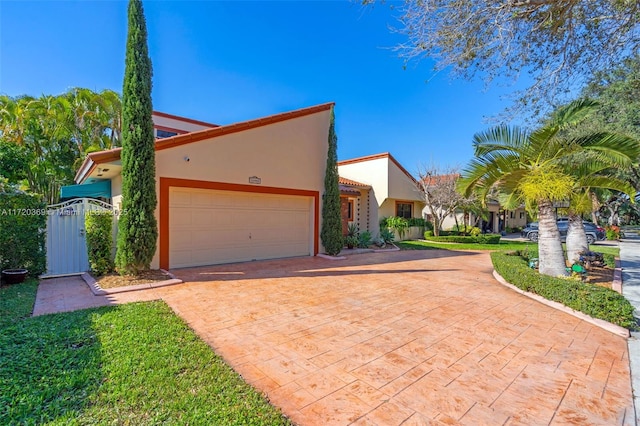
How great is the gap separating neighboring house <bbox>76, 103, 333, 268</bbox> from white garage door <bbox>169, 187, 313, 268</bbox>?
0.11 ft

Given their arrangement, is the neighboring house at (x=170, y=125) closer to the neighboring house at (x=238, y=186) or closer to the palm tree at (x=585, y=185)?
the neighboring house at (x=238, y=186)

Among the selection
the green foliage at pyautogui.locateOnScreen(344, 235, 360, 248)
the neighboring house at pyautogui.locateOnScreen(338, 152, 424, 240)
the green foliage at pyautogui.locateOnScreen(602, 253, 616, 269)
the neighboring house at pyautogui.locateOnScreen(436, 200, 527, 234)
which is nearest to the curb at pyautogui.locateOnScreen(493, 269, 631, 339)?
the green foliage at pyautogui.locateOnScreen(602, 253, 616, 269)

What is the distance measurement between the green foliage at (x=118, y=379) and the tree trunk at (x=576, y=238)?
11.7 metres

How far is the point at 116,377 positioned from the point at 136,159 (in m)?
A: 6.41

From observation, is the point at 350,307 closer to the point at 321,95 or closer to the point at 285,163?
the point at 285,163

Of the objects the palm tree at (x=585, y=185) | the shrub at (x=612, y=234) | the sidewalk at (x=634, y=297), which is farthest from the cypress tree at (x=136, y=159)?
the shrub at (x=612, y=234)

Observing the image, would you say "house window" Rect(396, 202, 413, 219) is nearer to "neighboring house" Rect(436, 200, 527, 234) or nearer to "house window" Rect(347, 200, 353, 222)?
"house window" Rect(347, 200, 353, 222)

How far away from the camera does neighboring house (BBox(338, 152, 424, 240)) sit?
1950 centimetres

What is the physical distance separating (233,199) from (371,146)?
19.1 metres

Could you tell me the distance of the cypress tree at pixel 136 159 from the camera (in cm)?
812

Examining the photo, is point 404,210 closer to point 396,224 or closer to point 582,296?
point 396,224

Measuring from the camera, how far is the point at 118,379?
3312 millimetres

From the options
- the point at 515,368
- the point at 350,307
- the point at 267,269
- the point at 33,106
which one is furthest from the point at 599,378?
the point at 33,106

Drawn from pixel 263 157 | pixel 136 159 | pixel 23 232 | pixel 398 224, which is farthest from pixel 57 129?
pixel 398 224
